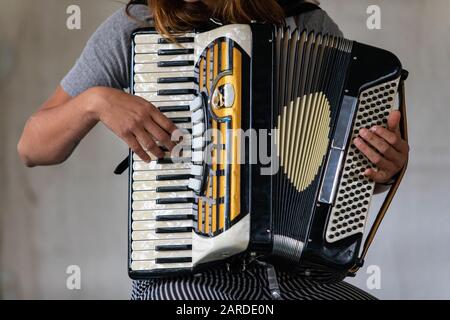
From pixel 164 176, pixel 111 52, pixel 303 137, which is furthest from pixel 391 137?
pixel 111 52

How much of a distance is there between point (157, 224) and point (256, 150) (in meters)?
0.22

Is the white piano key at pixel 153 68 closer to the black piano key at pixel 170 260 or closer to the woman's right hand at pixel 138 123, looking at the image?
the woman's right hand at pixel 138 123

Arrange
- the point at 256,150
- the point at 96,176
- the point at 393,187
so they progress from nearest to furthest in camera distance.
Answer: the point at 256,150
the point at 393,187
the point at 96,176

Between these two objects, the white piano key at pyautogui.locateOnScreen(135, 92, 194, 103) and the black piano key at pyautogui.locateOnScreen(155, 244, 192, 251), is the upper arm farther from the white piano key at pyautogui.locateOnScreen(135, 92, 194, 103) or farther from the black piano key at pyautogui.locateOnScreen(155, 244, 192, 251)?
the black piano key at pyautogui.locateOnScreen(155, 244, 192, 251)

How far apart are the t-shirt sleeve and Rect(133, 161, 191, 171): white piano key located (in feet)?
0.71

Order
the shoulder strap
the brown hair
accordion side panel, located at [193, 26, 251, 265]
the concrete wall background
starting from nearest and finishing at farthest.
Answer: accordion side panel, located at [193, 26, 251, 265] → the brown hair → the shoulder strap → the concrete wall background

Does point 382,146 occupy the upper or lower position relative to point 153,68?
lower

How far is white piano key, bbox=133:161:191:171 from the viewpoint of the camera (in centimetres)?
128

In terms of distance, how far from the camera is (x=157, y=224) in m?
1.27

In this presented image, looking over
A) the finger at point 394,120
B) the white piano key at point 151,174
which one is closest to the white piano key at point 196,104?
the white piano key at point 151,174

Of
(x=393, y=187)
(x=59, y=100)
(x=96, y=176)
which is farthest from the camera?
(x=96, y=176)

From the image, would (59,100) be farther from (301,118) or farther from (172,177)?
(301,118)

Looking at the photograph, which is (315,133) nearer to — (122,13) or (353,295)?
(353,295)

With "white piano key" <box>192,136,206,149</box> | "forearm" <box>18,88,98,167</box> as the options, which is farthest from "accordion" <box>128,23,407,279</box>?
"forearm" <box>18,88,98,167</box>
